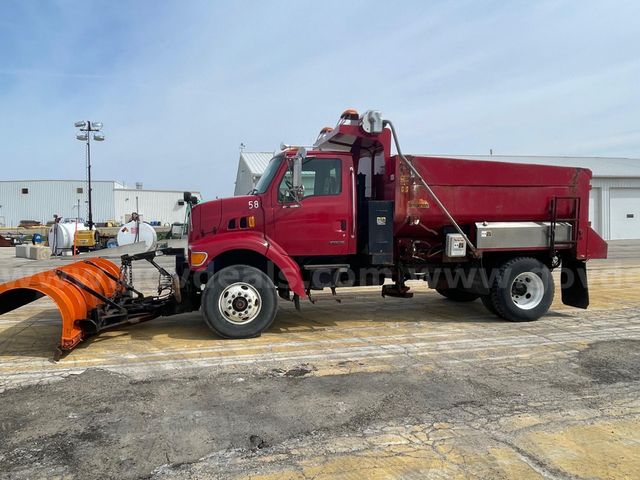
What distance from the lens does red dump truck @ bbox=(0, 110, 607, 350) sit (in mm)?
6465

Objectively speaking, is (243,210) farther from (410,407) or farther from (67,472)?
(67,472)

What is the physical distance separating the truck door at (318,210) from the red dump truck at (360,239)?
1cm

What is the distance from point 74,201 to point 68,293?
7596cm

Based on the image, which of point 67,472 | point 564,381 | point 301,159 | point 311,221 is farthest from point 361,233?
point 67,472

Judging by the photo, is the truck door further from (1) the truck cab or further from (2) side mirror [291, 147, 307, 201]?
(2) side mirror [291, 147, 307, 201]

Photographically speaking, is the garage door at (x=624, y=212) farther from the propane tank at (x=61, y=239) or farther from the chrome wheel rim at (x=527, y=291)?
the propane tank at (x=61, y=239)

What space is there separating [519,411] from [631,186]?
3375 centimetres

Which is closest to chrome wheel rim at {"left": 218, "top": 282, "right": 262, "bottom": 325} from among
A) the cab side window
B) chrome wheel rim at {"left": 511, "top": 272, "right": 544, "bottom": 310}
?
the cab side window

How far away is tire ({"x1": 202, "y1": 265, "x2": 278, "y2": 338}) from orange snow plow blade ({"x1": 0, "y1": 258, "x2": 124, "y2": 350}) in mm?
1343

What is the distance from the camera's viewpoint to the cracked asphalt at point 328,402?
A: 326 centimetres

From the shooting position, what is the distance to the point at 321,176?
22.8 ft

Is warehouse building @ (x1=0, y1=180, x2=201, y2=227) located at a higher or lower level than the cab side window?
higher

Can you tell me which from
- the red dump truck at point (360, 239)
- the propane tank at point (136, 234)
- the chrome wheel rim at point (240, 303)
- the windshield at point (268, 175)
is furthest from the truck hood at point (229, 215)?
the propane tank at point (136, 234)

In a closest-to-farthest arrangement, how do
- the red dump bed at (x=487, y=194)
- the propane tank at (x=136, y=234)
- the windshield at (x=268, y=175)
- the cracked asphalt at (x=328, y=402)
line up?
the cracked asphalt at (x=328, y=402) → the windshield at (x=268, y=175) → the red dump bed at (x=487, y=194) → the propane tank at (x=136, y=234)
